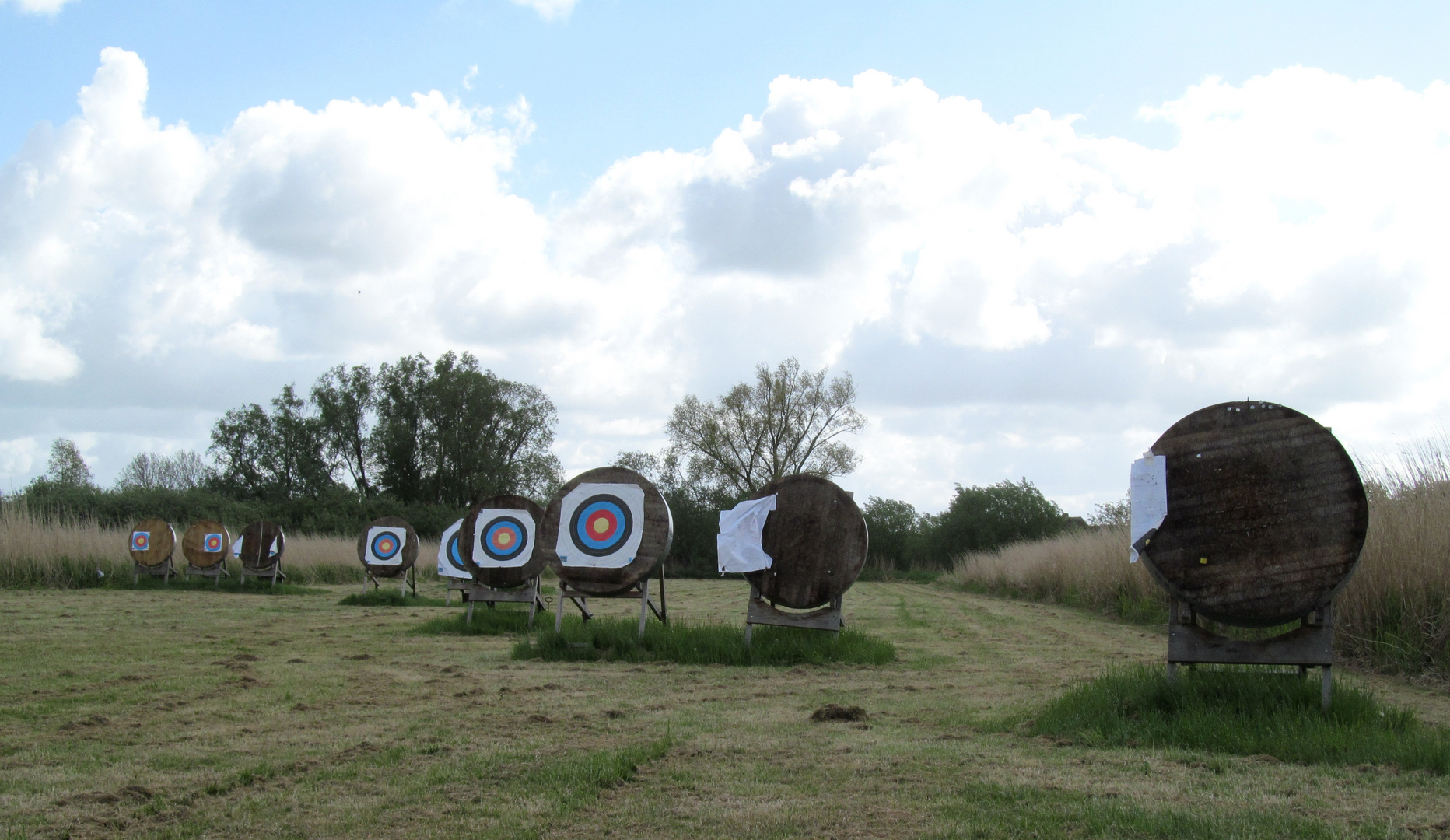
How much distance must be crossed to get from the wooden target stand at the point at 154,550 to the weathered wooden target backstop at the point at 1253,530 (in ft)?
70.3

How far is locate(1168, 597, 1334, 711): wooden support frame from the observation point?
4977mm

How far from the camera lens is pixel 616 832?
9.91 feet

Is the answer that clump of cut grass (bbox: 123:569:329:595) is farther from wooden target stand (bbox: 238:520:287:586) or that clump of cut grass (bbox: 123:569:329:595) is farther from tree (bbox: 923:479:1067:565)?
tree (bbox: 923:479:1067:565)

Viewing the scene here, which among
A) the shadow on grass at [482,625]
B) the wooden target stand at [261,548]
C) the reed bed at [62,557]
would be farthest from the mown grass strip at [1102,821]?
the reed bed at [62,557]

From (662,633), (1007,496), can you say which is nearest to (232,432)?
(1007,496)

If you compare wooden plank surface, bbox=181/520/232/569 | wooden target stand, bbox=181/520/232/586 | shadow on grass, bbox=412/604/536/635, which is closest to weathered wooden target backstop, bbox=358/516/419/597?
wooden target stand, bbox=181/520/232/586

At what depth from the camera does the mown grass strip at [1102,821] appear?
293 cm

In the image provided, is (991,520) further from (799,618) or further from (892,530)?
(799,618)

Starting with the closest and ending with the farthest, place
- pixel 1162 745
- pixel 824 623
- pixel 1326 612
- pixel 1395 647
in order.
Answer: pixel 1162 745 → pixel 1326 612 → pixel 1395 647 → pixel 824 623

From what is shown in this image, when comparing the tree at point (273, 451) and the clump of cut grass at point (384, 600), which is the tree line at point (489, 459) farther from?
the clump of cut grass at point (384, 600)

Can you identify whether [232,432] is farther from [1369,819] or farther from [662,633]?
[1369,819]

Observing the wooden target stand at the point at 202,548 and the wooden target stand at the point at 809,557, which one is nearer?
the wooden target stand at the point at 809,557

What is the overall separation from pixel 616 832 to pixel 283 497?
52.2 metres

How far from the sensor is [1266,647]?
5.04 meters
